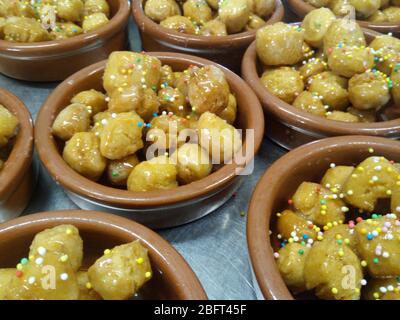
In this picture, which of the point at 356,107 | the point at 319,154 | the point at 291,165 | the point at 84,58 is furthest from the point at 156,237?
the point at 84,58

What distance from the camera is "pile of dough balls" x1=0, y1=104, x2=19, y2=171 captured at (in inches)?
46.6

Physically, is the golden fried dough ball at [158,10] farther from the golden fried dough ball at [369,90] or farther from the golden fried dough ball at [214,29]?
the golden fried dough ball at [369,90]

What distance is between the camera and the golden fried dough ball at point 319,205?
3.80 ft

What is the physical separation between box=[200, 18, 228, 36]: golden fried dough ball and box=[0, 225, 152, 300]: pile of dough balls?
3.51ft

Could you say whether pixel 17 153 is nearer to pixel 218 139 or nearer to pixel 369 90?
pixel 218 139

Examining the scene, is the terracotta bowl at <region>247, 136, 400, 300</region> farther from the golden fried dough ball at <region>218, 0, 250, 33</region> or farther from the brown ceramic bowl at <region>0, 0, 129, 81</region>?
the brown ceramic bowl at <region>0, 0, 129, 81</region>

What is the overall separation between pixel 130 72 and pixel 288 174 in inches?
23.6

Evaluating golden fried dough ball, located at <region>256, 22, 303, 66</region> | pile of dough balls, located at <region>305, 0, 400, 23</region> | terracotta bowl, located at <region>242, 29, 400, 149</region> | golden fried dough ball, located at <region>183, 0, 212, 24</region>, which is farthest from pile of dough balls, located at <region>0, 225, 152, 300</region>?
pile of dough balls, located at <region>305, 0, 400, 23</region>

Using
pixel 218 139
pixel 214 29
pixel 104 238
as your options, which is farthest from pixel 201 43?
pixel 104 238

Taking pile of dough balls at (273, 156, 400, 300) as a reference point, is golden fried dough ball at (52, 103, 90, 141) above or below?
above

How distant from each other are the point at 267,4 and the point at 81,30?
2.70ft

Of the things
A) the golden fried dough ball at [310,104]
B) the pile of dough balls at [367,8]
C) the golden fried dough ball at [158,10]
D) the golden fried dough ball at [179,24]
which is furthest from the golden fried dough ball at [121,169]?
the pile of dough balls at [367,8]

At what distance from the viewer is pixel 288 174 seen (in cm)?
117

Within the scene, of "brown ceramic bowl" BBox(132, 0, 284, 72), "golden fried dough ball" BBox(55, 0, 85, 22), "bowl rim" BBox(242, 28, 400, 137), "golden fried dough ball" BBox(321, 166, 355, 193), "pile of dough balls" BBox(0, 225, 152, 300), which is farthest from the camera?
"golden fried dough ball" BBox(55, 0, 85, 22)
